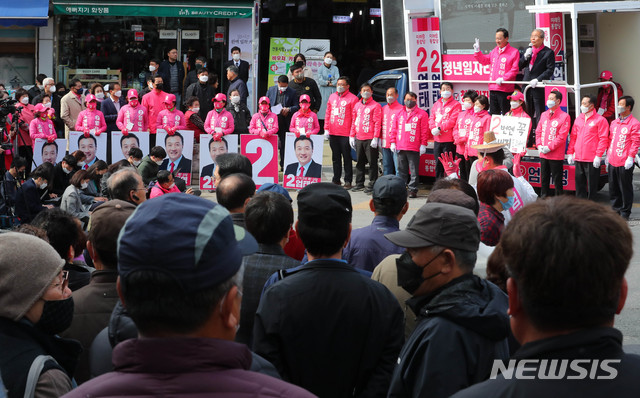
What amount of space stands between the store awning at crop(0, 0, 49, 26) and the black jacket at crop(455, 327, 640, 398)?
64.8ft

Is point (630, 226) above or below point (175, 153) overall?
below

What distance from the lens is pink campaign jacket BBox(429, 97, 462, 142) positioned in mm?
14789

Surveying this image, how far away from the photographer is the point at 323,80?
2066 centimetres

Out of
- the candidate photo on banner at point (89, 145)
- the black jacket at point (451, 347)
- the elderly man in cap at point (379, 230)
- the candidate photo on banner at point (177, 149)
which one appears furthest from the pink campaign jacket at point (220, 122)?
the black jacket at point (451, 347)

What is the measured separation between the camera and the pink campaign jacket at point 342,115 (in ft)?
52.0

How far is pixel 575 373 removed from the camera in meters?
1.96

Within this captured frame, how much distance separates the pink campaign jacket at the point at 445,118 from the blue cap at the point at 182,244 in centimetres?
1308

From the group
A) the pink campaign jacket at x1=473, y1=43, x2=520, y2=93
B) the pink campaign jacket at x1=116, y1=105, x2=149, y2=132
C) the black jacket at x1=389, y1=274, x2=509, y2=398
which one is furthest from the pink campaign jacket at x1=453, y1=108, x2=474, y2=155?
the black jacket at x1=389, y1=274, x2=509, y2=398

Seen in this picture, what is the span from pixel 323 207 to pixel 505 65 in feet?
38.8

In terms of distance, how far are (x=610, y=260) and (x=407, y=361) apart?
3.98 feet

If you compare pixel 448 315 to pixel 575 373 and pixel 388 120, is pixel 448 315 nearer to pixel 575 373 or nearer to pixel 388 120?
pixel 575 373

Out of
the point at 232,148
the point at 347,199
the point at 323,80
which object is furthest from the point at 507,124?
the point at 347,199

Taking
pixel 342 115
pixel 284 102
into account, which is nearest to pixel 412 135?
pixel 342 115

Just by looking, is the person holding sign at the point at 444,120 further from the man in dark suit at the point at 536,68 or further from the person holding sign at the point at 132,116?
the person holding sign at the point at 132,116
